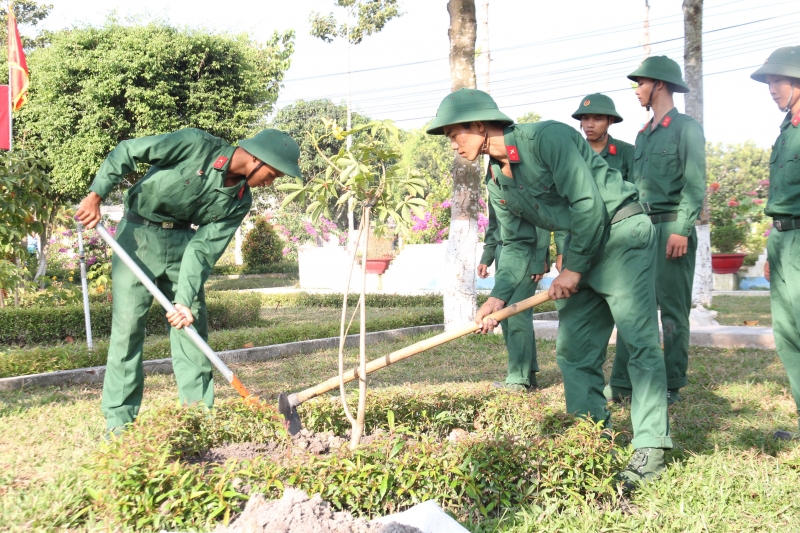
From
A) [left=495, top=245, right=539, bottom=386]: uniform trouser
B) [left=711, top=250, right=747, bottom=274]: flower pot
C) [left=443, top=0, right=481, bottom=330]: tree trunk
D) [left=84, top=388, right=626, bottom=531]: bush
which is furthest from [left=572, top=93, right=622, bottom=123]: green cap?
[left=711, top=250, right=747, bottom=274]: flower pot

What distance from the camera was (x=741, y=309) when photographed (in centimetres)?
1143

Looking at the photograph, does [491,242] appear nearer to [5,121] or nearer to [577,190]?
[577,190]

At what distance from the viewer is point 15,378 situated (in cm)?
586

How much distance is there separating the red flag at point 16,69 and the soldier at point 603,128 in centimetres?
565

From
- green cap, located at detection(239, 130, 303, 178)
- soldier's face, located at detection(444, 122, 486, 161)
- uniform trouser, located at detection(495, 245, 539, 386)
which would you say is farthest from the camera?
uniform trouser, located at detection(495, 245, 539, 386)

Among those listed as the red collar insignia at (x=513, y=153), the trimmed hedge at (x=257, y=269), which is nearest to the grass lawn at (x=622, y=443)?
the red collar insignia at (x=513, y=153)

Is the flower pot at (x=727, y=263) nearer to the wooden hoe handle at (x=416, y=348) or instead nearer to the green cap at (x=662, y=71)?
the green cap at (x=662, y=71)

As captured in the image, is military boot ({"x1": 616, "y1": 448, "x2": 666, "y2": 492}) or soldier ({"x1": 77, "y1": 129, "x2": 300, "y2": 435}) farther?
soldier ({"x1": 77, "y1": 129, "x2": 300, "y2": 435})

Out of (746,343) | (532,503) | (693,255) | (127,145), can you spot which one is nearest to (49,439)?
(127,145)

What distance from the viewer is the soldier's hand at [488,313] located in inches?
143

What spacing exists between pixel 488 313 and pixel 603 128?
6.73ft

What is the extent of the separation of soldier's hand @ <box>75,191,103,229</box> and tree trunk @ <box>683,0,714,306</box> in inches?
327

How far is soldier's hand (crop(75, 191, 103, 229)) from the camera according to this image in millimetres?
3873

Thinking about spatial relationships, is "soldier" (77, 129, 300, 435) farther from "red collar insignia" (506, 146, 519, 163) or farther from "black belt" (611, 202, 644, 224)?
"black belt" (611, 202, 644, 224)
